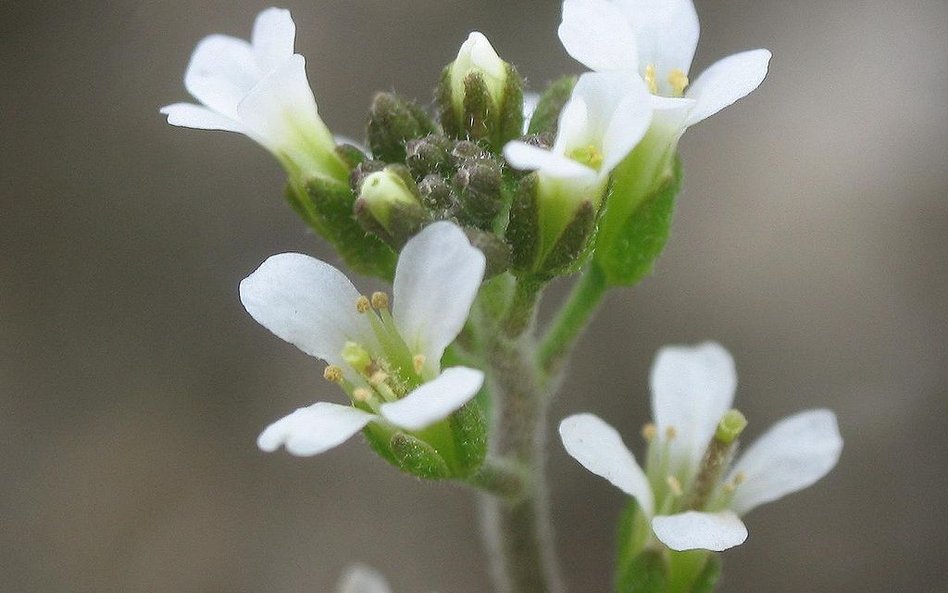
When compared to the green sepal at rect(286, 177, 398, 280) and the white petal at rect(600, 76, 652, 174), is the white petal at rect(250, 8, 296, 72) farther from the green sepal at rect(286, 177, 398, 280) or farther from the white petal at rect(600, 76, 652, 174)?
the white petal at rect(600, 76, 652, 174)

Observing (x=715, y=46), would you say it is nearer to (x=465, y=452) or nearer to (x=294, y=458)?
(x=294, y=458)

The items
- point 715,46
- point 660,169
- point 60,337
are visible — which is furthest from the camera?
A: point 715,46

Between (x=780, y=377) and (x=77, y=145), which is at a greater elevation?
(x=77, y=145)

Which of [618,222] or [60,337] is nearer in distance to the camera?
[618,222]

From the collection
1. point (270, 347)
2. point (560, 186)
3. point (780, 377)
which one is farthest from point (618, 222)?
point (270, 347)

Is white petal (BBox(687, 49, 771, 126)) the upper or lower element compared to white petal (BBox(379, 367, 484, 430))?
upper

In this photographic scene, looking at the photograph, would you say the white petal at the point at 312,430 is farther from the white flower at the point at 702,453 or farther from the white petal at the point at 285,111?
the white petal at the point at 285,111

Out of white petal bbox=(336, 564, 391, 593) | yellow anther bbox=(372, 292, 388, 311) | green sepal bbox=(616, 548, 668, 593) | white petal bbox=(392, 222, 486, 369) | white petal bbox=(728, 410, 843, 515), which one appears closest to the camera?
white petal bbox=(392, 222, 486, 369)

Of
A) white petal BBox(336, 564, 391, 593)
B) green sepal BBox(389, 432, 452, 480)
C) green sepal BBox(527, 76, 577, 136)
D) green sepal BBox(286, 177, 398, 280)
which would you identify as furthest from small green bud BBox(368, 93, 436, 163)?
white petal BBox(336, 564, 391, 593)
